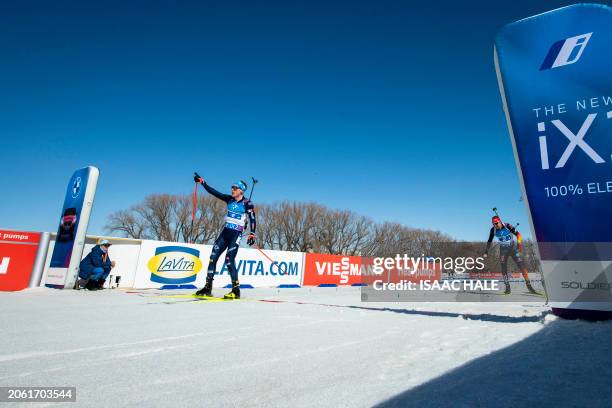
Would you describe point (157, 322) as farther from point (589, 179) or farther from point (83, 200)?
point (83, 200)

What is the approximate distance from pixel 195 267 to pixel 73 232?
5790 millimetres

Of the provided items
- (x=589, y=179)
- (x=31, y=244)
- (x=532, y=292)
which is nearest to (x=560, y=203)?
Answer: (x=589, y=179)

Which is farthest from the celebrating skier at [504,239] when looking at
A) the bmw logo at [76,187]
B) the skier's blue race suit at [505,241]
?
the bmw logo at [76,187]

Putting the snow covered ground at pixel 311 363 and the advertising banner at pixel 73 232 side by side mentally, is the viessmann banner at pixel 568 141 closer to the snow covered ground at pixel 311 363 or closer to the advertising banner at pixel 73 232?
the snow covered ground at pixel 311 363

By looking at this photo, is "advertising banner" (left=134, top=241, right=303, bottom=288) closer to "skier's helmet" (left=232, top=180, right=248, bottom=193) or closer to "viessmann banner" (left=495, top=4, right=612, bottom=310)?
"skier's helmet" (left=232, top=180, right=248, bottom=193)

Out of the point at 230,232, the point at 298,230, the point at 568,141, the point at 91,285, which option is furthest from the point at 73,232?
the point at 298,230

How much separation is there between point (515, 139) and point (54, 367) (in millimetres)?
4909

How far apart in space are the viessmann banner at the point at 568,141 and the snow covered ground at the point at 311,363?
2.12 feet

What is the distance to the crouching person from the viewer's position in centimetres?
936

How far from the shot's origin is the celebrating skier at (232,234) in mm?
6625

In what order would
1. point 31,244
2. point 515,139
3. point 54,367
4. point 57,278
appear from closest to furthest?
point 54,367 < point 515,139 < point 57,278 < point 31,244

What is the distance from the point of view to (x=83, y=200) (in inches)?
374

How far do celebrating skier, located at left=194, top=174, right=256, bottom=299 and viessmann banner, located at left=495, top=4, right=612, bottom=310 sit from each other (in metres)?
4.94

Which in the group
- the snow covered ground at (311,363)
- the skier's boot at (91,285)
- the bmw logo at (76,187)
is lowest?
the skier's boot at (91,285)
